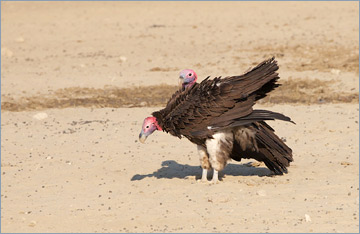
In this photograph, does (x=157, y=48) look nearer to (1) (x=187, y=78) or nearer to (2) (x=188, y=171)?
(2) (x=188, y=171)

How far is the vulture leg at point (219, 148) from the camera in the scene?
1054cm

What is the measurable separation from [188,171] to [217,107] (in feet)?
5.02

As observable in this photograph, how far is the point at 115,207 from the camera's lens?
9.79m

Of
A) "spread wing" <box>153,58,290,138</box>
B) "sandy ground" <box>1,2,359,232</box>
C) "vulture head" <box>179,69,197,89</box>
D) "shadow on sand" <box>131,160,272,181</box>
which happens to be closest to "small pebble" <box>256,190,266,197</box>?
"sandy ground" <box>1,2,359,232</box>

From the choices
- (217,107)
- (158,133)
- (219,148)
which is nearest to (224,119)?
(217,107)

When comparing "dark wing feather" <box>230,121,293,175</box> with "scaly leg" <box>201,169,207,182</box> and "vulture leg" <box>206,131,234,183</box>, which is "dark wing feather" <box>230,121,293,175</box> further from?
"scaly leg" <box>201,169,207,182</box>

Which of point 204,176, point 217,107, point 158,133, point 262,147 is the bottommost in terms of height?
point 158,133

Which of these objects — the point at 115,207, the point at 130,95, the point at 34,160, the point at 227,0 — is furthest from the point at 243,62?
the point at 115,207

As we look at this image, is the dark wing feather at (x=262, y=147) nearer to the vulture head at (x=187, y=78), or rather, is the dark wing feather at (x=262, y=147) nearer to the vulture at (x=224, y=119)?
the vulture at (x=224, y=119)

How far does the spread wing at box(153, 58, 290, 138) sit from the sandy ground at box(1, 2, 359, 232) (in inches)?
30.6

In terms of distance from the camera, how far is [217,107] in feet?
34.2

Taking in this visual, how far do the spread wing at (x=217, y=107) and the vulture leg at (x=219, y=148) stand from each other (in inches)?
7.7

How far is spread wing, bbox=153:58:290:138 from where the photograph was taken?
34.0ft

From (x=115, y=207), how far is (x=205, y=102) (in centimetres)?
171
